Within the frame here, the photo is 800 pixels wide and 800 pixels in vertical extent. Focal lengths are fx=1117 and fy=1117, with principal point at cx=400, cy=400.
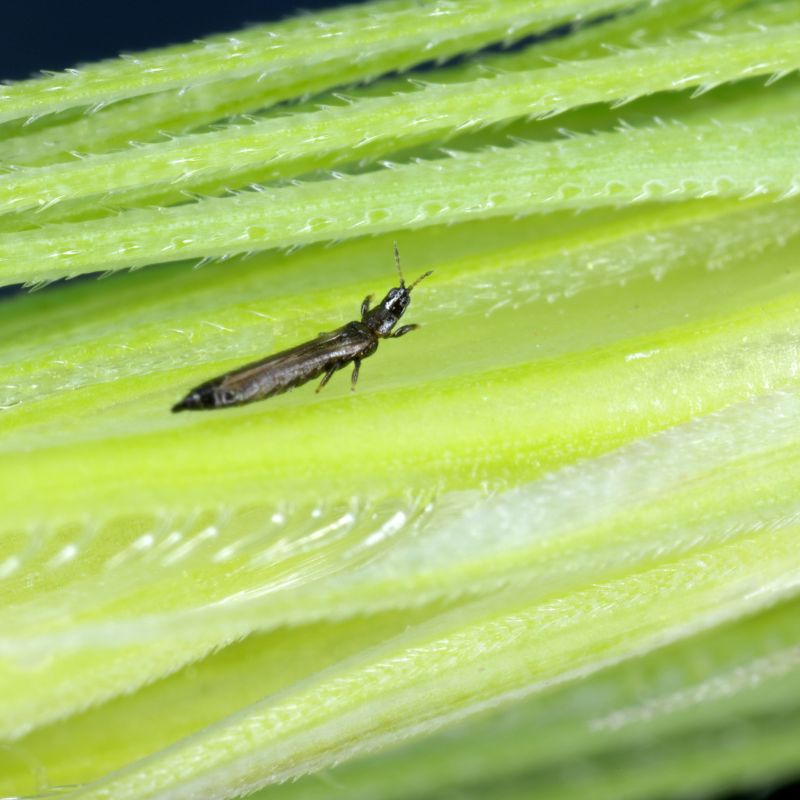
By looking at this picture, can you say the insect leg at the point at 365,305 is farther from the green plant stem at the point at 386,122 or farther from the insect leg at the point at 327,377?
the green plant stem at the point at 386,122

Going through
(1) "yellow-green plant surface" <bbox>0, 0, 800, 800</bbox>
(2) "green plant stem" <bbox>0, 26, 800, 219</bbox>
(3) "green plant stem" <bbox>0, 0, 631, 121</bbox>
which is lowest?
(1) "yellow-green plant surface" <bbox>0, 0, 800, 800</bbox>

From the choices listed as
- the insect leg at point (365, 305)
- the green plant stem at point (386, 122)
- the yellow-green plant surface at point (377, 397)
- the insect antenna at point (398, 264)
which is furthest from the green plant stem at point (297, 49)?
the insect leg at point (365, 305)

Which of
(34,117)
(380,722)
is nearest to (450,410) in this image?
(380,722)

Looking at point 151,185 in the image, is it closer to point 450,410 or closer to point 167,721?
point 450,410

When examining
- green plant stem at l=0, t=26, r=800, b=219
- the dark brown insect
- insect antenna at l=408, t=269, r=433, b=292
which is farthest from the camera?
insect antenna at l=408, t=269, r=433, b=292

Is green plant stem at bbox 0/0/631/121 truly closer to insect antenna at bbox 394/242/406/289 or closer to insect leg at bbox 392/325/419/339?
insect antenna at bbox 394/242/406/289

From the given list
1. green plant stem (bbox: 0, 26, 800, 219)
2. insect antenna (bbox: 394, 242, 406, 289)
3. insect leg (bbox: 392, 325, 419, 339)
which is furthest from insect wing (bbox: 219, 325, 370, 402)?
green plant stem (bbox: 0, 26, 800, 219)

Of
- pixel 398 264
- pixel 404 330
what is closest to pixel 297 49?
pixel 398 264
